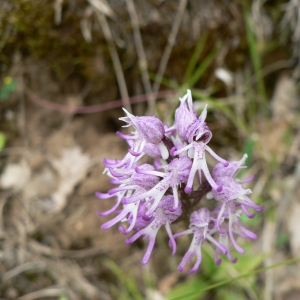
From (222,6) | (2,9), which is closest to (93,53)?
(2,9)

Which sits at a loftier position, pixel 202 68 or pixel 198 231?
pixel 202 68

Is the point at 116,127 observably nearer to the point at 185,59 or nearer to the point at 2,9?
the point at 185,59

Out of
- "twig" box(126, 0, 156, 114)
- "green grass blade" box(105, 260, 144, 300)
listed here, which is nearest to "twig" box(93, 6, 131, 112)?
"twig" box(126, 0, 156, 114)

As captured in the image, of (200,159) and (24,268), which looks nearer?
(200,159)

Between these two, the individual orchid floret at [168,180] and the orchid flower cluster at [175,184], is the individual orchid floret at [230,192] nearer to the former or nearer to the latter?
the orchid flower cluster at [175,184]

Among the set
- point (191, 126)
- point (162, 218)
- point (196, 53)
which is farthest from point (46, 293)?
point (196, 53)

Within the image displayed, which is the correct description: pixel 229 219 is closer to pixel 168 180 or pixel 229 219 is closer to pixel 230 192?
pixel 230 192

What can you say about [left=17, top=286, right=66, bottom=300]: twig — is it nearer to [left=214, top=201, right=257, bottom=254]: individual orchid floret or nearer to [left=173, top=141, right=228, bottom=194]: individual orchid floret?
[left=214, top=201, right=257, bottom=254]: individual orchid floret
